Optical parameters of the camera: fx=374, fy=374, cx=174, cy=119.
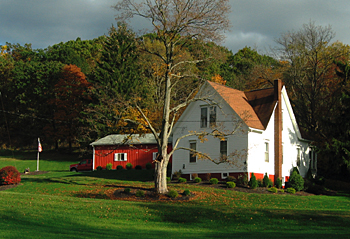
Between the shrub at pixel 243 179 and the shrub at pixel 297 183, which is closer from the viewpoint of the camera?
the shrub at pixel 243 179

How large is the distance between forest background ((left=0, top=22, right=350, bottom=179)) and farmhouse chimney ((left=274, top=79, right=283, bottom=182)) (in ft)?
11.4

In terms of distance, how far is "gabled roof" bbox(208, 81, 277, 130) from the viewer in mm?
32094

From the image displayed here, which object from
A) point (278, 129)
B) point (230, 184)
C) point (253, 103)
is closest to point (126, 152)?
point (253, 103)

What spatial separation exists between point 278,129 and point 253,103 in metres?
3.46

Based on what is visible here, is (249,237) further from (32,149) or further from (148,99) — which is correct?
(32,149)

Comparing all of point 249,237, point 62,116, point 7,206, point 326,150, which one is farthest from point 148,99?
point 249,237

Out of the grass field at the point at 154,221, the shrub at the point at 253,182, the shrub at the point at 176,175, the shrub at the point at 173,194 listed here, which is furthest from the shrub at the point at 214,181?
the grass field at the point at 154,221

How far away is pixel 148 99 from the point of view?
174 ft

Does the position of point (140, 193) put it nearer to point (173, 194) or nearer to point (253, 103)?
point (173, 194)

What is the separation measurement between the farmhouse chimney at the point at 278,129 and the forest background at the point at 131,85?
3.49 metres

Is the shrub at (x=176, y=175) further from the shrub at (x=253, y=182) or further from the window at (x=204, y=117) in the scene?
the shrub at (x=253, y=182)

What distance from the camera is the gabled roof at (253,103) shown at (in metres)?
32.1

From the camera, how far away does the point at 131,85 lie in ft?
176

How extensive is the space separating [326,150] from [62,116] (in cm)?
4332
